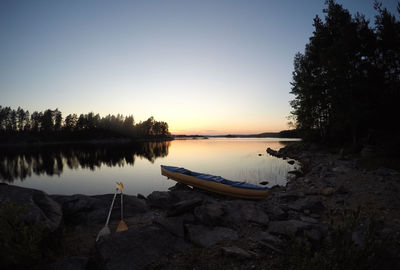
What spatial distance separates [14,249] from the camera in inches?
148

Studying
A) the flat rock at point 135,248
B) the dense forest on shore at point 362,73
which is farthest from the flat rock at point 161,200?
the dense forest on shore at point 362,73

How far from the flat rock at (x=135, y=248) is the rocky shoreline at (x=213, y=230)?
2cm

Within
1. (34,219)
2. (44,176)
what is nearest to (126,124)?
(44,176)

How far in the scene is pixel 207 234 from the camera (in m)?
5.44

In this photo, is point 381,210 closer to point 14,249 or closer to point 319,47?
point 14,249

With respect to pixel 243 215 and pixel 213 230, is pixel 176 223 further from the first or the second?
pixel 243 215

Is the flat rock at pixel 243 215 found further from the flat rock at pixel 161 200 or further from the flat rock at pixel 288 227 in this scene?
the flat rock at pixel 161 200

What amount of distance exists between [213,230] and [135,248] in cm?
224

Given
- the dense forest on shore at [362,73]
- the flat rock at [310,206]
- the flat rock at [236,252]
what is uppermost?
the dense forest on shore at [362,73]

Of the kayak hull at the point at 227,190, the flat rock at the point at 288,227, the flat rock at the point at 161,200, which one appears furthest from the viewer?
the kayak hull at the point at 227,190

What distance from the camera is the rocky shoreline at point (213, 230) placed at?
418 centimetres

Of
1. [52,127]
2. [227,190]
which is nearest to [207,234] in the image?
[227,190]

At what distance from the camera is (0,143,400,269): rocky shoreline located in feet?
13.7

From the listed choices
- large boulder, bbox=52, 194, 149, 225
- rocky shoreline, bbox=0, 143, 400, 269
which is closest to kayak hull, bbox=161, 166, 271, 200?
rocky shoreline, bbox=0, 143, 400, 269
